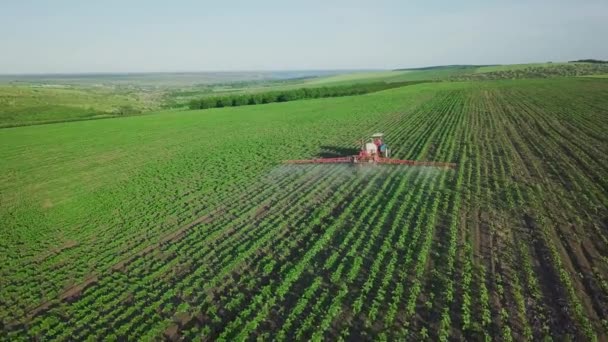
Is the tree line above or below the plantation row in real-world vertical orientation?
below

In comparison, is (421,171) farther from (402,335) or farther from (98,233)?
(98,233)

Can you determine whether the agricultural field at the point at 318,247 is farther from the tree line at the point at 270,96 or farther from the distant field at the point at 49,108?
the tree line at the point at 270,96

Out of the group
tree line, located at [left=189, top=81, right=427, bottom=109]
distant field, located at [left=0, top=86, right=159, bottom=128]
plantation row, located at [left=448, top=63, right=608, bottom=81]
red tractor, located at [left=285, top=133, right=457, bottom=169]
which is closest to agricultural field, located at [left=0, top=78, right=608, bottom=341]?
red tractor, located at [left=285, top=133, right=457, bottom=169]

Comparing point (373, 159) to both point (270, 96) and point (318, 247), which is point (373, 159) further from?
point (270, 96)

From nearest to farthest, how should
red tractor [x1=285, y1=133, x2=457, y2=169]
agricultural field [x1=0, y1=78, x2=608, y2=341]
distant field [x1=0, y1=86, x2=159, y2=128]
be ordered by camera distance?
agricultural field [x1=0, y1=78, x2=608, y2=341], red tractor [x1=285, y1=133, x2=457, y2=169], distant field [x1=0, y1=86, x2=159, y2=128]

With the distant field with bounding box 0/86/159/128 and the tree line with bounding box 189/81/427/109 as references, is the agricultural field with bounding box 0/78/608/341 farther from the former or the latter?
the tree line with bounding box 189/81/427/109

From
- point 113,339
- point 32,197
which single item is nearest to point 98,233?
point 113,339

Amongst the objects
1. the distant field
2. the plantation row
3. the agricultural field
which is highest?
the plantation row

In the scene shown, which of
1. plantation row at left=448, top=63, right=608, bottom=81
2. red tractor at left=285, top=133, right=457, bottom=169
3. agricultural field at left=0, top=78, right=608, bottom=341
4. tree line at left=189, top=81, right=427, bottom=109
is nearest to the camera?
agricultural field at left=0, top=78, right=608, bottom=341

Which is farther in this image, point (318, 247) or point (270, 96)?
point (270, 96)

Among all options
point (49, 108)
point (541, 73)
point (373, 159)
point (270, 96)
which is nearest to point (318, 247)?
point (373, 159)
